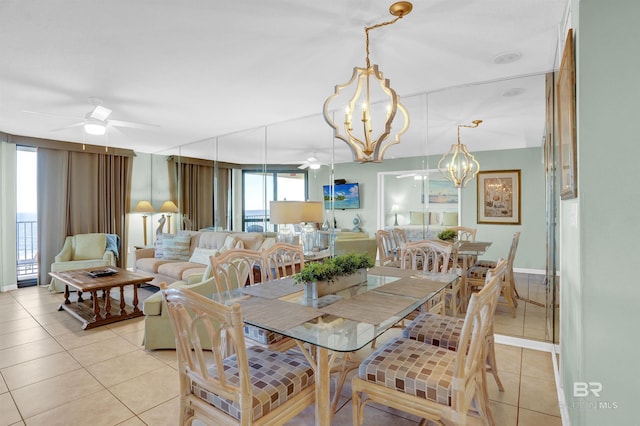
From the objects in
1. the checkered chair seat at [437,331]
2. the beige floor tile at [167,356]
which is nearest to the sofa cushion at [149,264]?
the beige floor tile at [167,356]

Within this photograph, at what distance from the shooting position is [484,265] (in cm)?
387

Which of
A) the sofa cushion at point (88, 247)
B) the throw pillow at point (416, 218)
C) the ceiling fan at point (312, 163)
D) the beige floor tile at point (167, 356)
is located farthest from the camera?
the sofa cushion at point (88, 247)

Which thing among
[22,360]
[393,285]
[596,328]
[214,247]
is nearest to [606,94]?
[596,328]

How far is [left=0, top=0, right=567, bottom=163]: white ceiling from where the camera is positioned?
6.99 ft

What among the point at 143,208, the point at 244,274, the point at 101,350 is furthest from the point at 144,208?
the point at 244,274

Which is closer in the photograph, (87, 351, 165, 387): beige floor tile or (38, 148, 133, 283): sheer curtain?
(87, 351, 165, 387): beige floor tile

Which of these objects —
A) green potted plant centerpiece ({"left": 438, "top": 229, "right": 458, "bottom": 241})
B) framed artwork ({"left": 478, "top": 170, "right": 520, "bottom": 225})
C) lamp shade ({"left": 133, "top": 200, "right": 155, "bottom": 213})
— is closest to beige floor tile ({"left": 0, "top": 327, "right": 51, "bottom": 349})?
lamp shade ({"left": 133, "top": 200, "right": 155, "bottom": 213})

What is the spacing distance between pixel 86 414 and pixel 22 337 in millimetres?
2005

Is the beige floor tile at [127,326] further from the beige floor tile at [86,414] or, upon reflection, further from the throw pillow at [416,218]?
the throw pillow at [416,218]

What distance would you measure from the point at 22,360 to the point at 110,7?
9.67 ft

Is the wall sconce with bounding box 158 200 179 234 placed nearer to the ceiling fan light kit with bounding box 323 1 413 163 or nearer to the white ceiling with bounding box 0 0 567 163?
the white ceiling with bounding box 0 0 567 163

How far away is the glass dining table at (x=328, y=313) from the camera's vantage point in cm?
146

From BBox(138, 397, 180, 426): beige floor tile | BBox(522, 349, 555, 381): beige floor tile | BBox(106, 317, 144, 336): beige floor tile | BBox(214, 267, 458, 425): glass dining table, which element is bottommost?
BBox(138, 397, 180, 426): beige floor tile

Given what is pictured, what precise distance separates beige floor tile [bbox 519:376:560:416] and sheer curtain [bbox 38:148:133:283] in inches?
272
